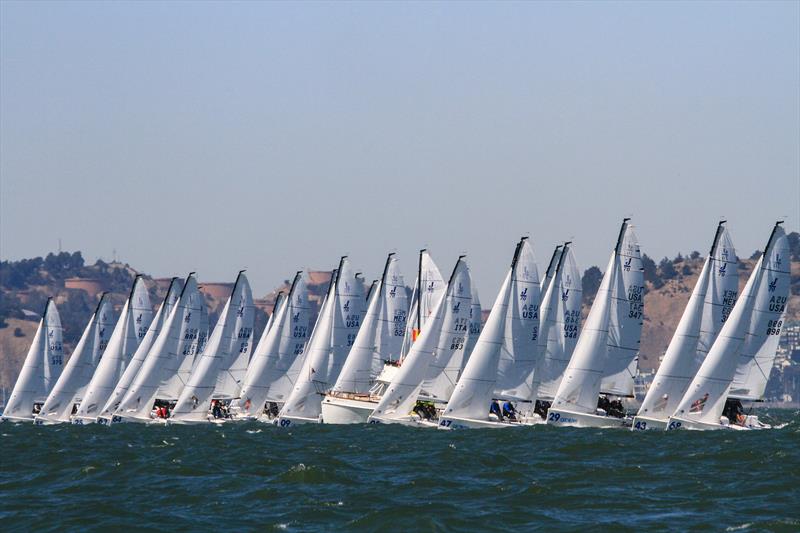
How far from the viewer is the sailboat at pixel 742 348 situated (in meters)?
56.3

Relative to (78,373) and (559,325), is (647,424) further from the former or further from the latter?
(78,373)

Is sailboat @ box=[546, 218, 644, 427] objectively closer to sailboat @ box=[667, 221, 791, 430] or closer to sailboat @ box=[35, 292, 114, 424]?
sailboat @ box=[667, 221, 791, 430]

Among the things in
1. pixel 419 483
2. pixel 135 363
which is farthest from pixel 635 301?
pixel 135 363

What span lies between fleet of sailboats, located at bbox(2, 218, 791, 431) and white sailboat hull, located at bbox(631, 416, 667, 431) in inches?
2.3

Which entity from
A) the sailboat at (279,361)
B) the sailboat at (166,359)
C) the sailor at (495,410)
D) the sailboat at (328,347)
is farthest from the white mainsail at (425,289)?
the sailor at (495,410)

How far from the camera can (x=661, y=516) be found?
30.5 meters

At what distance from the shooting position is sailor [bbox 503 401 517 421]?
62.8 metres

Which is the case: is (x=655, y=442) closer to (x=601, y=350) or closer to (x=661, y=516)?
(x=601, y=350)

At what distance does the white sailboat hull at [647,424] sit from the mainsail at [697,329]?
0.97ft

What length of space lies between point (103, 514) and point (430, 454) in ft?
52.0

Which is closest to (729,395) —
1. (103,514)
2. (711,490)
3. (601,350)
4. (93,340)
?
(601,350)

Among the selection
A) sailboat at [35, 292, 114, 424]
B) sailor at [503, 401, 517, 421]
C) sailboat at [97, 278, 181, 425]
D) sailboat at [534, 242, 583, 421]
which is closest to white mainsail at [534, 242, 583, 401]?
sailboat at [534, 242, 583, 421]

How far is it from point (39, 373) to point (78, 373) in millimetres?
4233

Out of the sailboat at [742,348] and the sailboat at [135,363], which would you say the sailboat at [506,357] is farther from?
the sailboat at [135,363]
